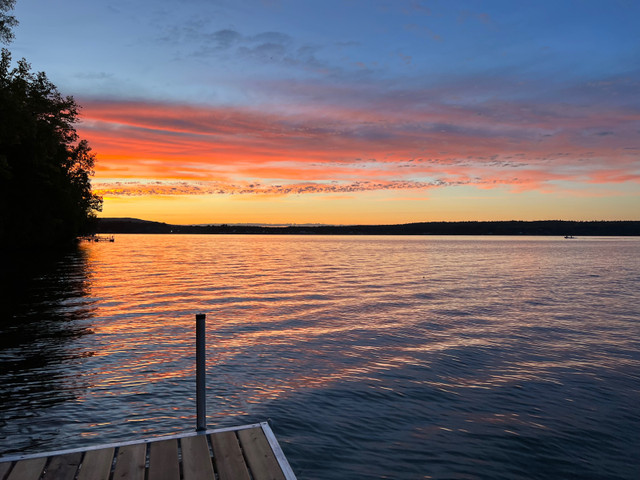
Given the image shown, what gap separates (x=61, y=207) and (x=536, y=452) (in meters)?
78.6

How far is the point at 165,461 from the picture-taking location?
5.91 meters

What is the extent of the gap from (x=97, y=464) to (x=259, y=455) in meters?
2.08

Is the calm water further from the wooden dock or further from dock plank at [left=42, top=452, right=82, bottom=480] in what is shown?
dock plank at [left=42, top=452, right=82, bottom=480]

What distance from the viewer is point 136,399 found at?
10.4 m

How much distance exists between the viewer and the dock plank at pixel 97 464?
5500 mm

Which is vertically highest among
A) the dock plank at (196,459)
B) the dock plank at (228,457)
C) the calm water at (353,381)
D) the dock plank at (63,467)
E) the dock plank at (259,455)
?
the dock plank at (63,467)

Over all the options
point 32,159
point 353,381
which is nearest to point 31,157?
point 32,159

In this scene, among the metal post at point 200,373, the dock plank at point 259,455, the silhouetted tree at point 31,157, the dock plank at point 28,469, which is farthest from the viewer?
the silhouetted tree at point 31,157

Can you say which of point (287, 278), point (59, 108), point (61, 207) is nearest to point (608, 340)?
point (287, 278)

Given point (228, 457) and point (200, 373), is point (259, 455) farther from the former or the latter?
point (200, 373)

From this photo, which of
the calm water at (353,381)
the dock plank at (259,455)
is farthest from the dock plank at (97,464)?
the calm water at (353,381)

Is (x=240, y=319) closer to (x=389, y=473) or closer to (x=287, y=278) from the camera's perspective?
(x=389, y=473)

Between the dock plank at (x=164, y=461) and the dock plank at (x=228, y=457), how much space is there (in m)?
0.52

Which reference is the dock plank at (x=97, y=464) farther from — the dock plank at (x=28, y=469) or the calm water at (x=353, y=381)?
the calm water at (x=353, y=381)
